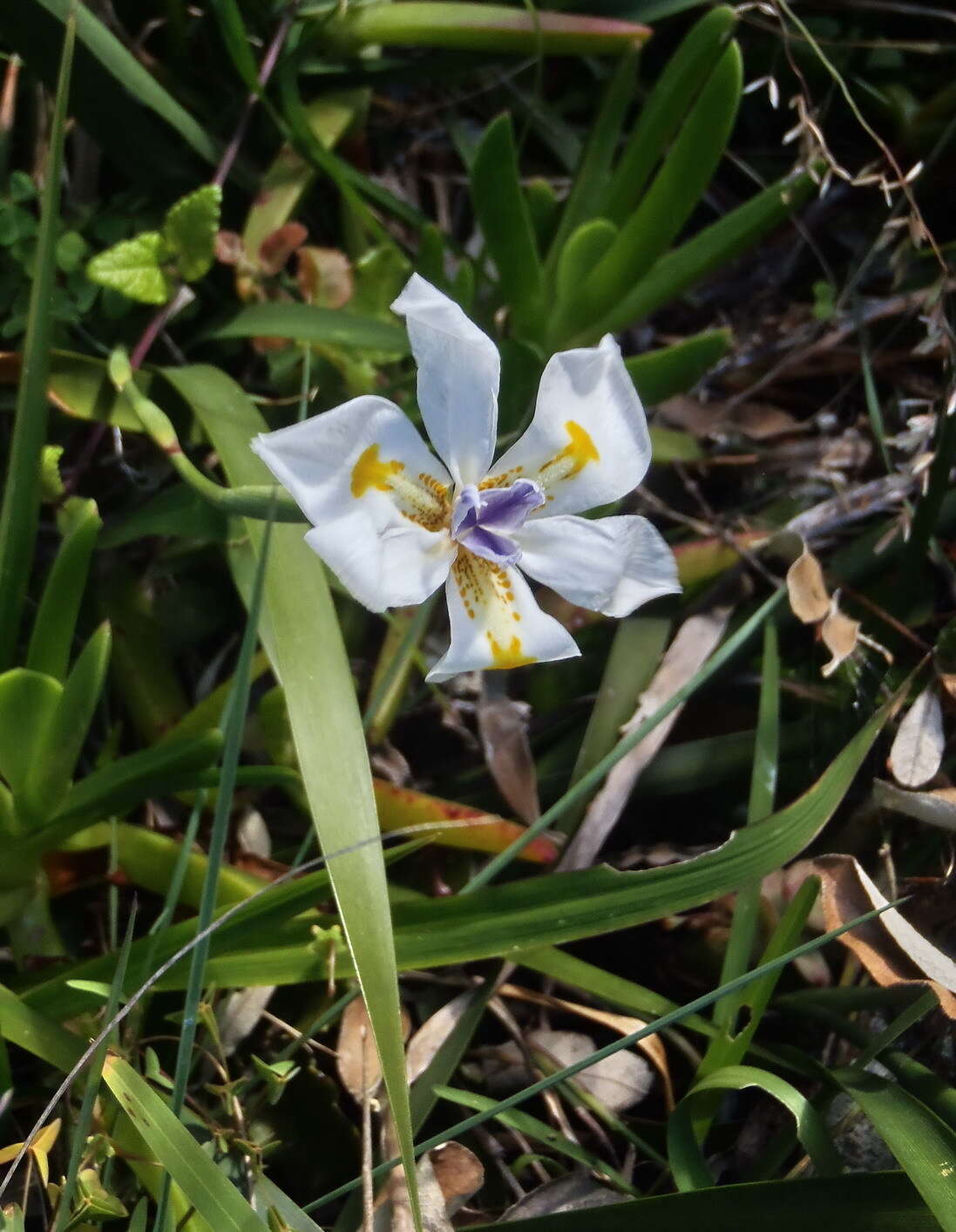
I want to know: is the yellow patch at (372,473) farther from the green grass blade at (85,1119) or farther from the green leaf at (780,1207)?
the green leaf at (780,1207)

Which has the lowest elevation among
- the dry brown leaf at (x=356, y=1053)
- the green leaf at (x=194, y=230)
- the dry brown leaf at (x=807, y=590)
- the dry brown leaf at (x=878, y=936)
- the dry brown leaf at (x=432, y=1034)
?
the dry brown leaf at (x=432, y=1034)

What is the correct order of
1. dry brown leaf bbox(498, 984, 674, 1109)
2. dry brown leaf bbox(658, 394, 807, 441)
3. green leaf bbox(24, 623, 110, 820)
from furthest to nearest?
dry brown leaf bbox(658, 394, 807, 441) < dry brown leaf bbox(498, 984, 674, 1109) < green leaf bbox(24, 623, 110, 820)

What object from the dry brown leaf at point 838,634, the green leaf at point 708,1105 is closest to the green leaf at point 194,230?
the dry brown leaf at point 838,634

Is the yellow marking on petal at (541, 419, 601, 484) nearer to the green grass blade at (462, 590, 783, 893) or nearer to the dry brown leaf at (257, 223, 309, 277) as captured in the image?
the green grass blade at (462, 590, 783, 893)

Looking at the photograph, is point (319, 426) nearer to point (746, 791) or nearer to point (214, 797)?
point (214, 797)

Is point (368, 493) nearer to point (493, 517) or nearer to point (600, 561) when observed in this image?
point (493, 517)

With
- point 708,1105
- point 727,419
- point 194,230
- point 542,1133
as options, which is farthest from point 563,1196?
point 194,230

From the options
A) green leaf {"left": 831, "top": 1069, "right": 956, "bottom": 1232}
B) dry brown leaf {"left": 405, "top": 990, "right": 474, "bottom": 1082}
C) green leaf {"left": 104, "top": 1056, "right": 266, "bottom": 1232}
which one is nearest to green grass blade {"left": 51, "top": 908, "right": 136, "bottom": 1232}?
green leaf {"left": 104, "top": 1056, "right": 266, "bottom": 1232}
